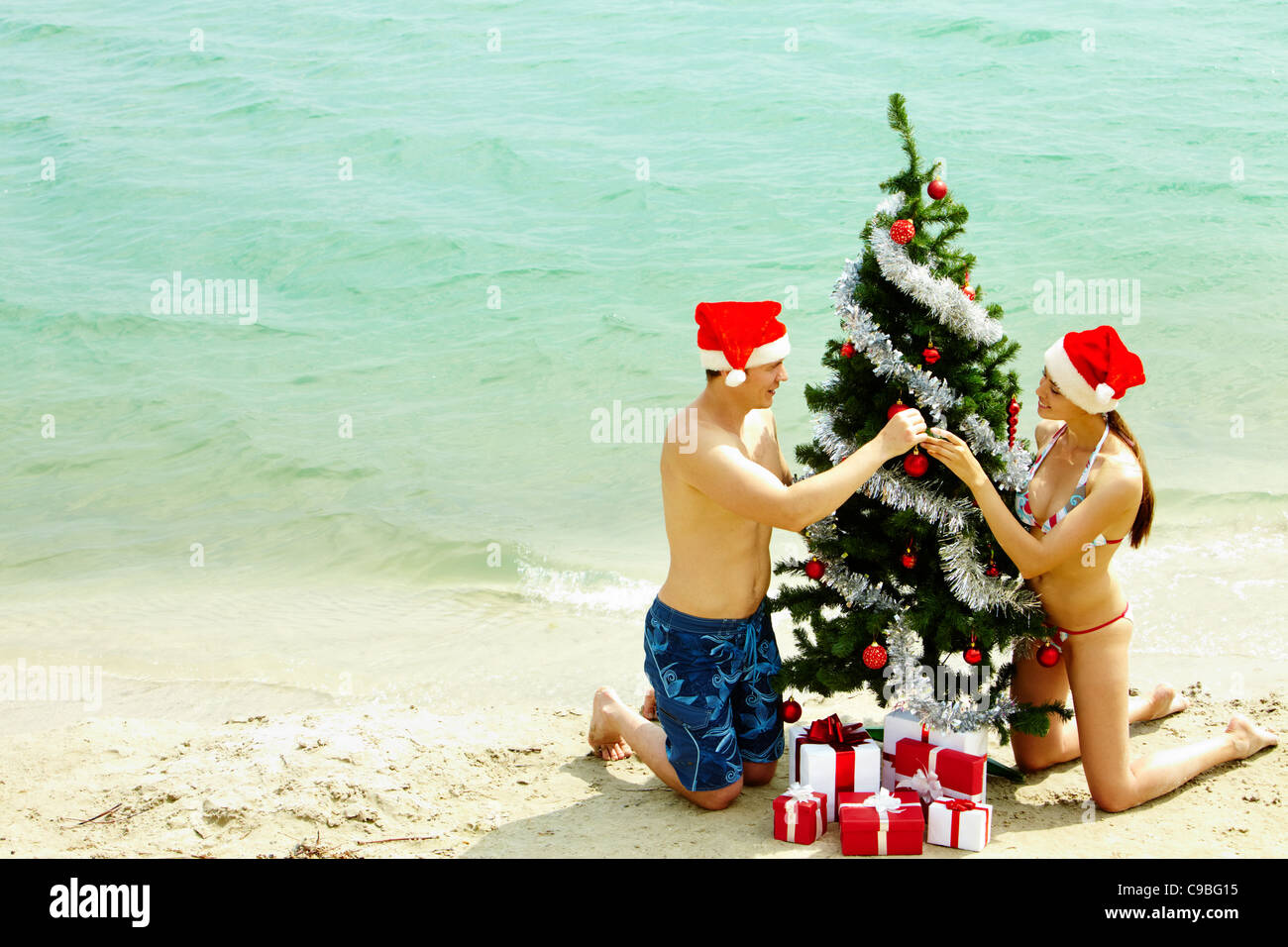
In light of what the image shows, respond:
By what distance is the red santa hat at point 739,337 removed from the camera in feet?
16.2

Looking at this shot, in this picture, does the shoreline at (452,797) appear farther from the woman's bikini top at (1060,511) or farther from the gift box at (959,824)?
the woman's bikini top at (1060,511)

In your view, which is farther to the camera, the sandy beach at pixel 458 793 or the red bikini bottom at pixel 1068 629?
the red bikini bottom at pixel 1068 629

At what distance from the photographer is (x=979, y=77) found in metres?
22.0

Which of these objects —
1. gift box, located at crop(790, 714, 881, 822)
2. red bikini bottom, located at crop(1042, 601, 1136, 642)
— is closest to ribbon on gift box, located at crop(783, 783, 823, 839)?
gift box, located at crop(790, 714, 881, 822)

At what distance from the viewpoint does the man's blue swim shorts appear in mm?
5223

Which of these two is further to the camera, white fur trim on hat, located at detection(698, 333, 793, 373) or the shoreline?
white fur trim on hat, located at detection(698, 333, 793, 373)

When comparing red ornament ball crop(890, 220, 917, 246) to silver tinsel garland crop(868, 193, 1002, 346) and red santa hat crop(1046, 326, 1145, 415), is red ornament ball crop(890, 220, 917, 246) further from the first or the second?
red santa hat crop(1046, 326, 1145, 415)

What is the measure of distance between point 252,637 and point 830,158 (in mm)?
13617

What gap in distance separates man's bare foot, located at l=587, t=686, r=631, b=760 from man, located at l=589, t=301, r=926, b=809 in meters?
0.20

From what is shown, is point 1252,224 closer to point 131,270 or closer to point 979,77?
point 979,77

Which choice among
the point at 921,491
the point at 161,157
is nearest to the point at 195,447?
the point at 921,491

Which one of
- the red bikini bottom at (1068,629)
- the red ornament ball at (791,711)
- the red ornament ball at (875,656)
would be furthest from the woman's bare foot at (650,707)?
the red bikini bottom at (1068,629)

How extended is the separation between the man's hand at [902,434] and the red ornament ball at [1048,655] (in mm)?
1111

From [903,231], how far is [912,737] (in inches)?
83.3
